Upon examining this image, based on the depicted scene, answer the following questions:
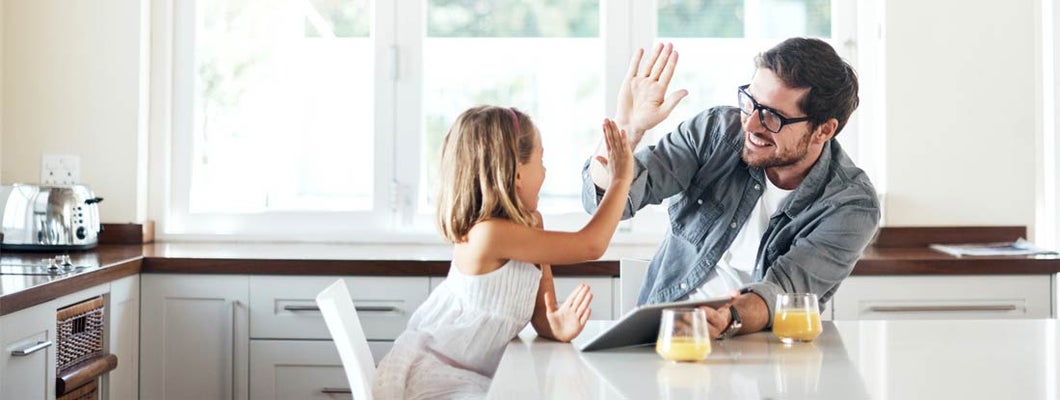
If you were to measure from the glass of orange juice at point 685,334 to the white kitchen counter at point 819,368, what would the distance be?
0.06 ft

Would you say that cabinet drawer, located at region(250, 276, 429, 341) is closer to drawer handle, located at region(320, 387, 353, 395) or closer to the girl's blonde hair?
drawer handle, located at region(320, 387, 353, 395)

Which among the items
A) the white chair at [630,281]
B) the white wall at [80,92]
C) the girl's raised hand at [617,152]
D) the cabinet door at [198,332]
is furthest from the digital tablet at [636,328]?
the white wall at [80,92]

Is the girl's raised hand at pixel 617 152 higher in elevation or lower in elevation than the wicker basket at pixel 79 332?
higher

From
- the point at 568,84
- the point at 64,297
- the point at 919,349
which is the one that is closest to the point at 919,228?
the point at 568,84

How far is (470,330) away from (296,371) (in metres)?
1.30

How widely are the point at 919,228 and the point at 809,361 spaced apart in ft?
6.83

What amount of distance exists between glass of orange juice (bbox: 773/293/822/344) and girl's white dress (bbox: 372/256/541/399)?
45cm

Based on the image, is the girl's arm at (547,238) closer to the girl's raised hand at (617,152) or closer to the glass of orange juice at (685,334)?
the girl's raised hand at (617,152)

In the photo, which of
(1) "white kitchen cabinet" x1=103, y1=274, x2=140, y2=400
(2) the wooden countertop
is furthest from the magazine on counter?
(1) "white kitchen cabinet" x1=103, y1=274, x2=140, y2=400

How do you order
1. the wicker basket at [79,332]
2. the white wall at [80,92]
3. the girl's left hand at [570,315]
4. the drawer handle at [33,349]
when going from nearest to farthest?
the girl's left hand at [570,315], the drawer handle at [33,349], the wicker basket at [79,332], the white wall at [80,92]

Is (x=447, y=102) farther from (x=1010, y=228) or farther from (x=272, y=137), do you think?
(x=1010, y=228)

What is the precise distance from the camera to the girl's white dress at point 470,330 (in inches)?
86.4

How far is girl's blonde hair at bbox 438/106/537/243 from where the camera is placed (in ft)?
7.40

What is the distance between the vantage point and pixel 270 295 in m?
3.38
